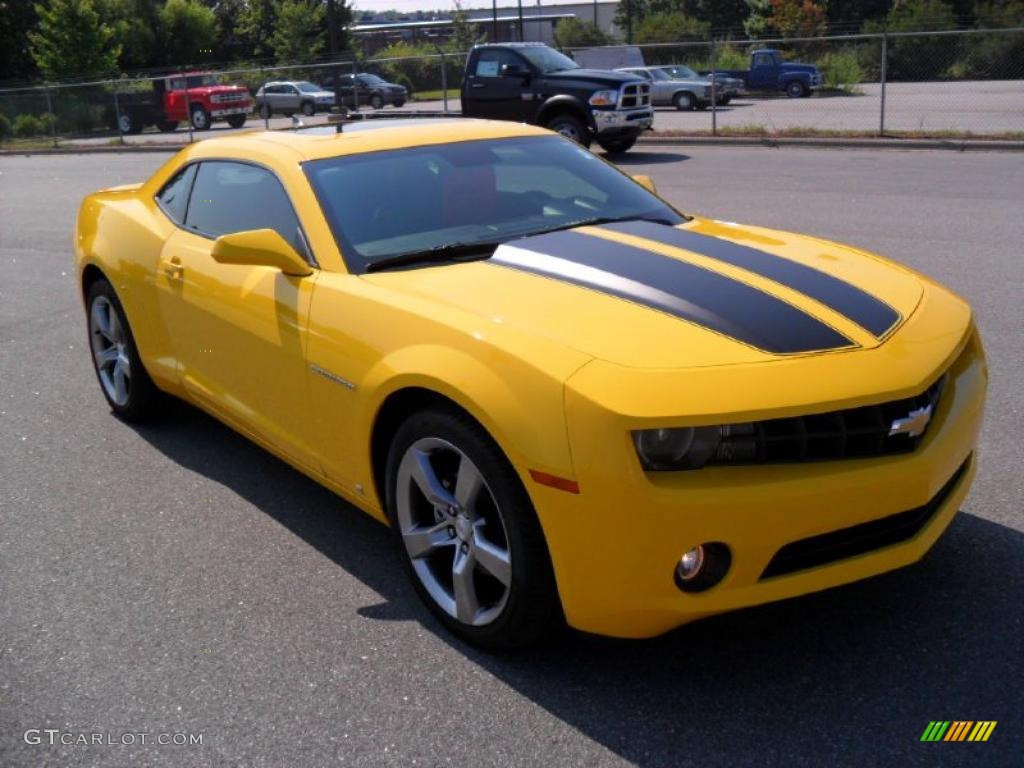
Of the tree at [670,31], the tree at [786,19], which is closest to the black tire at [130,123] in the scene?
the tree at [670,31]

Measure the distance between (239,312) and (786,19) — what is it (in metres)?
57.3

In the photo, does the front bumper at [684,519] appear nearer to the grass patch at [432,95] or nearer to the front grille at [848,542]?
the front grille at [848,542]

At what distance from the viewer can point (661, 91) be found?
1416 inches

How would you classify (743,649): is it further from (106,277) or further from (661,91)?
(661,91)

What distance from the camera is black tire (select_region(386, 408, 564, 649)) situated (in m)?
2.96

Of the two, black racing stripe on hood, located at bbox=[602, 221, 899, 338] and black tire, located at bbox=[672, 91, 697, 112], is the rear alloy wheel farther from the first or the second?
black tire, located at bbox=[672, 91, 697, 112]

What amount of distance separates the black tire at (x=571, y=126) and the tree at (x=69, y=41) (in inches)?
1373

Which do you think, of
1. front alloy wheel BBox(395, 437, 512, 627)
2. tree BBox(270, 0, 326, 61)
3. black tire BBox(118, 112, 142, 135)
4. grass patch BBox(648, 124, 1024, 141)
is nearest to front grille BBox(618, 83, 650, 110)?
grass patch BBox(648, 124, 1024, 141)

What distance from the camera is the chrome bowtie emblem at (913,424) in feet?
9.52

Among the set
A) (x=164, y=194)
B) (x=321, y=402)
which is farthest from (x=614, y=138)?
(x=321, y=402)

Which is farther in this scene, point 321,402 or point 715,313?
point 321,402

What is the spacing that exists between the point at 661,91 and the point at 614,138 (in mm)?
18672

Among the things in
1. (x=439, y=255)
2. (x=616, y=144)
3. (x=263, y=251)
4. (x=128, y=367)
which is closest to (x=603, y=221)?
(x=439, y=255)

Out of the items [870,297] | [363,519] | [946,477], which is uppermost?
[870,297]
